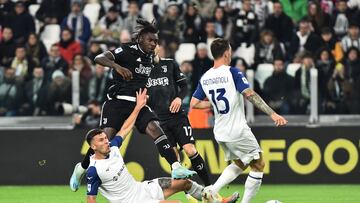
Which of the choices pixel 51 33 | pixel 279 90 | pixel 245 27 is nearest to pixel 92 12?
pixel 51 33

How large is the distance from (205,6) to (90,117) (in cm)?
400

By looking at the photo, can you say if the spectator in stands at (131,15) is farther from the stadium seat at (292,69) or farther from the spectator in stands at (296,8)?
the stadium seat at (292,69)

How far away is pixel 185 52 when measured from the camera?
18297 millimetres

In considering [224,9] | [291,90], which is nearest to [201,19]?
[224,9]

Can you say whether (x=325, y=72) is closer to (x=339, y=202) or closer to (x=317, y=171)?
(x=317, y=171)

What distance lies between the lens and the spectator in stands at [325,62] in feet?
54.8

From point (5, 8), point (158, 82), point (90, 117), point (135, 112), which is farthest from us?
point (5, 8)

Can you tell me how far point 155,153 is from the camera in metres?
16.7

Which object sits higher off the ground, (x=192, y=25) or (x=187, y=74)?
(x=192, y=25)

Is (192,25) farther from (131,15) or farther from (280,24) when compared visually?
(280,24)

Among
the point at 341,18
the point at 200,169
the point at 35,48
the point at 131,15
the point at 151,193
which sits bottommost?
the point at 200,169

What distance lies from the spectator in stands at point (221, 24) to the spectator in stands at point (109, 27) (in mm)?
1920

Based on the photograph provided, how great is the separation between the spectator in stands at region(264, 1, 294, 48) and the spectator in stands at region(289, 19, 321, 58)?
0.82 feet

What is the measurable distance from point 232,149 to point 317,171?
4841mm
